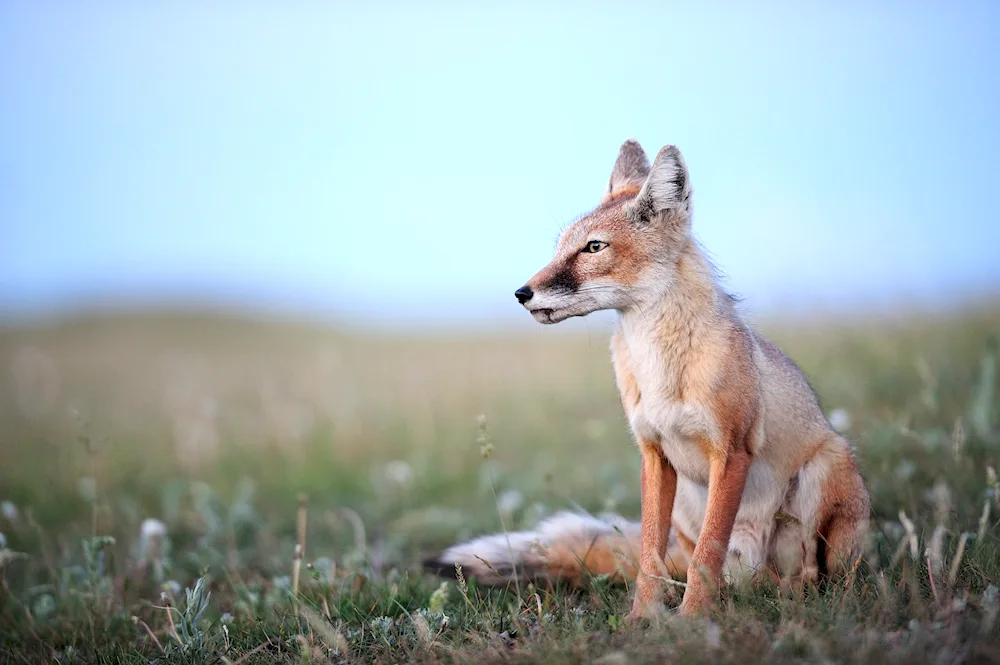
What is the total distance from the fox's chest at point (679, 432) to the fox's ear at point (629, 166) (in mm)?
1517

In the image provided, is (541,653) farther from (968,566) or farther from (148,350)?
(148,350)

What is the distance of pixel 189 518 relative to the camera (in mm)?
7402

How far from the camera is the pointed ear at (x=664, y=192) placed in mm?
4098

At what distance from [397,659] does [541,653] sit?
77 cm

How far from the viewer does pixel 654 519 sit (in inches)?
161

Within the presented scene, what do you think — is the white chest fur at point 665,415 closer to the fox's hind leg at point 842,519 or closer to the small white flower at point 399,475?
the fox's hind leg at point 842,519

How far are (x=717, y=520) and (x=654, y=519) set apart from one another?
384mm

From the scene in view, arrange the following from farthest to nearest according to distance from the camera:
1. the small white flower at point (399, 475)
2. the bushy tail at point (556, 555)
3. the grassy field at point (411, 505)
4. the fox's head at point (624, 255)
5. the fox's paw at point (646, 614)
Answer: the small white flower at point (399, 475)
the bushy tail at point (556, 555)
the fox's head at point (624, 255)
the fox's paw at point (646, 614)
the grassy field at point (411, 505)

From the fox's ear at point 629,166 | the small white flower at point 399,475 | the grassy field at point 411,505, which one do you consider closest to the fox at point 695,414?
the grassy field at point 411,505

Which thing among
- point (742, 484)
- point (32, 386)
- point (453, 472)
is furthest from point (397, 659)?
point (32, 386)

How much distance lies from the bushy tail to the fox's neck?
3.37 ft

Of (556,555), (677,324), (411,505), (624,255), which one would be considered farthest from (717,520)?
(411,505)

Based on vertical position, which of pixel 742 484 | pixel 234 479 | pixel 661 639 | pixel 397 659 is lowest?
Result: pixel 234 479

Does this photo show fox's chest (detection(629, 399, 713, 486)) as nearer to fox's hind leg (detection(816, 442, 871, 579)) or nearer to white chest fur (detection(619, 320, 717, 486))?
white chest fur (detection(619, 320, 717, 486))
